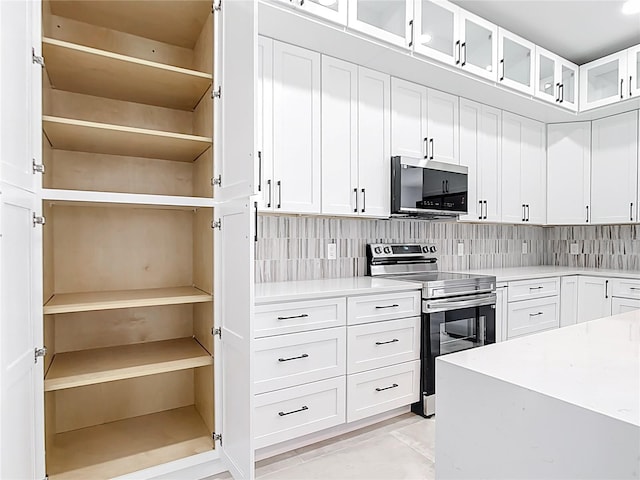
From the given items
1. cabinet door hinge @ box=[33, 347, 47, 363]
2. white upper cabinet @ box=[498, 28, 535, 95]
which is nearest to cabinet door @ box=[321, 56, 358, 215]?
white upper cabinet @ box=[498, 28, 535, 95]

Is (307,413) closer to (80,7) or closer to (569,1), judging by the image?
(80,7)

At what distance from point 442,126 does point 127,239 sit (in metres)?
2.37

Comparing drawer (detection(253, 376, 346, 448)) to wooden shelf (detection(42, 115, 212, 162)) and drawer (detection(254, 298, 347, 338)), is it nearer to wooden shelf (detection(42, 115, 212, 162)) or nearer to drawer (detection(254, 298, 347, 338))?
drawer (detection(254, 298, 347, 338))

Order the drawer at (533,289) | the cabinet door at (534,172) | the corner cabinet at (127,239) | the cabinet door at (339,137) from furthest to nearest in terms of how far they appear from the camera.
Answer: the cabinet door at (534,172)
the drawer at (533,289)
the cabinet door at (339,137)
the corner cabinet at (127,239)

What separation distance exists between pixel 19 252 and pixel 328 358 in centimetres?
147

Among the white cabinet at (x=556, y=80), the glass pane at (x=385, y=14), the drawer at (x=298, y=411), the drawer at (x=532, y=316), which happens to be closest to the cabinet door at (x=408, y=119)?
the glass pane at (x=385, y=14)

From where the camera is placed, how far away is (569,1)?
274 cm

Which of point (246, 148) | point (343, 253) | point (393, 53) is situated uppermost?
point (393, 53)

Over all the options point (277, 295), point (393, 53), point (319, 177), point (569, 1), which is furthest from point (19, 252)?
point (569, 1)

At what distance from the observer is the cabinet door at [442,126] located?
296 centimetres

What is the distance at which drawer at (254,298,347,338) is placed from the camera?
194 cm

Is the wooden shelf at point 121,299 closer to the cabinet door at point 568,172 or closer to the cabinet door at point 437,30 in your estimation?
the cabinet door at point 437,30

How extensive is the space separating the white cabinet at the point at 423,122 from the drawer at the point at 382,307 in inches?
40.6

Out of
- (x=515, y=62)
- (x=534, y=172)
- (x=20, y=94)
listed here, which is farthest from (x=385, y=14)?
(x=534, y=172)
